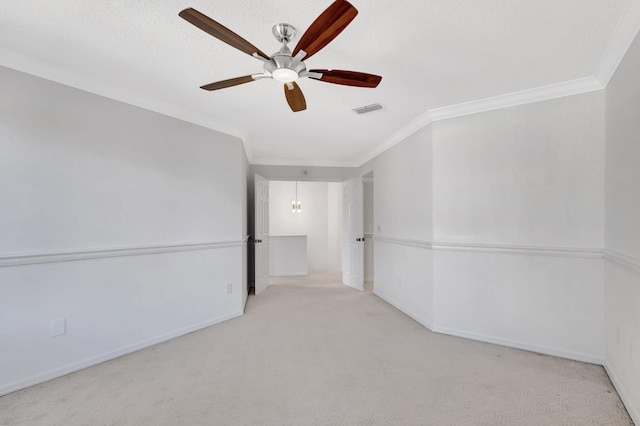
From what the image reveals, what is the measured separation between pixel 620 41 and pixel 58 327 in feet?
15.0

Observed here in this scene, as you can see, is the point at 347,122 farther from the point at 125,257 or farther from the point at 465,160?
the point at 125,257

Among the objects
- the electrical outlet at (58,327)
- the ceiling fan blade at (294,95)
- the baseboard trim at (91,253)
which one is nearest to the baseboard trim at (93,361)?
the electrical outlet at (58,327)

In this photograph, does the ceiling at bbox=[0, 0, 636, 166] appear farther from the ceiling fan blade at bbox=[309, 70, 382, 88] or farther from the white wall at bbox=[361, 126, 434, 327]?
the white wall at bbox=[361, 126, 434, 327]

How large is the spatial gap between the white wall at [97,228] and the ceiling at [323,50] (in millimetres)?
278

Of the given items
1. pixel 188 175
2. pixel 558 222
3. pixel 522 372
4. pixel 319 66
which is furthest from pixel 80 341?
→ pixel 558 222

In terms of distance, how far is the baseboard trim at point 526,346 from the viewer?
8.70ft

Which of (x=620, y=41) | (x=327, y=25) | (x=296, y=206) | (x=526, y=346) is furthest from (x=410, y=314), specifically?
(x=296, y=206)

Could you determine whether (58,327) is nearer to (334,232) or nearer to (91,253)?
(91,253)

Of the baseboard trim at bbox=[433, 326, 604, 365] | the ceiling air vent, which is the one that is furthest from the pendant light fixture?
the baseboard trim at bbox=[433, 326, 604, 365]

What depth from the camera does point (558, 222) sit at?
2.79 metres

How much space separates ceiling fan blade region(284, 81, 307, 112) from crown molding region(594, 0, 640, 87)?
1.91m

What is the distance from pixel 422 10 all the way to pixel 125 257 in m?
3.10

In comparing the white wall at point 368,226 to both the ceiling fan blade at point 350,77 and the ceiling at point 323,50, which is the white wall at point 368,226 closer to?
the ceiling at point 323,50

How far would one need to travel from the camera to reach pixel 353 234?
5766 mm
